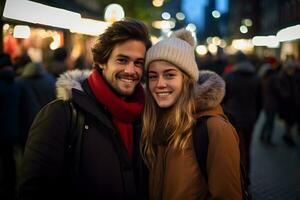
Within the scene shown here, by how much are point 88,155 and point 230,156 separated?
0.88 m

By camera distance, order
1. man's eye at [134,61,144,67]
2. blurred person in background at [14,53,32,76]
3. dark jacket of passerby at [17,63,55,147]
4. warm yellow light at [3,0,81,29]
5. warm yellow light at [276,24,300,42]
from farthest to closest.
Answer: blurred person in background at [14,53,32,76], dark jacket of passerby at [17,63,55,147], warm yellow light at [276,24,300,42], warm yellow light at [3,0,81,29], man's eye at [134,61,144,67]

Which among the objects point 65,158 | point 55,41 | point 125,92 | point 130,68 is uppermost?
point 55,41

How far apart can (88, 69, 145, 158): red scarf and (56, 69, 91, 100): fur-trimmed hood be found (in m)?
0.08

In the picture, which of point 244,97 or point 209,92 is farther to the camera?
point 244,97

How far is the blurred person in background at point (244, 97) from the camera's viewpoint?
847 cm

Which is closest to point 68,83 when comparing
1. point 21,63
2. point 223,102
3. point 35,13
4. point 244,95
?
point 35,13

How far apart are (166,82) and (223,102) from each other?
522 centimetres

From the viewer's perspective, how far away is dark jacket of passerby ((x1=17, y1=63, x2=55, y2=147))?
7082 millimetres

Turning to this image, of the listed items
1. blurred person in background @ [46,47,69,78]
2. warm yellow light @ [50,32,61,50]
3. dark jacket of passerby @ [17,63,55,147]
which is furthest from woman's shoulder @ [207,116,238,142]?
warm yellow light @ [50,32,61,50]

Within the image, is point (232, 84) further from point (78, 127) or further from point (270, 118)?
point (78, 127)

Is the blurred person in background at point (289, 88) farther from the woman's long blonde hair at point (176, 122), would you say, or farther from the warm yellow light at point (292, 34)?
the woman's long blonde hair at point (176, 122)

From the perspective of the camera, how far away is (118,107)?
10.3 ft

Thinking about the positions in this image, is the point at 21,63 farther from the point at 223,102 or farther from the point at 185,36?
the point at 185,36

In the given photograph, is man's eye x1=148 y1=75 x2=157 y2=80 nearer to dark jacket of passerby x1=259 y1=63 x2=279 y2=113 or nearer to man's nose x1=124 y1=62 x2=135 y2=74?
man's nose x1=124 y1=62 x2=135 y2=74
